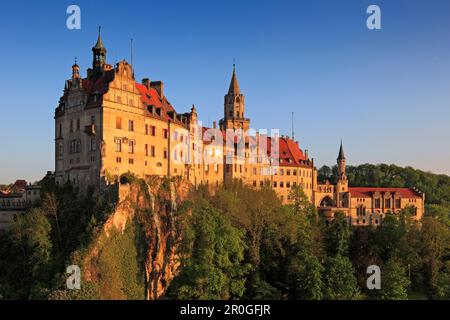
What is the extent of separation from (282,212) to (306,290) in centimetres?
1281

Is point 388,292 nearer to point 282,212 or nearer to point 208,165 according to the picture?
point 282,212

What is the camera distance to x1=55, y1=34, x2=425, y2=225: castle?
58.5m

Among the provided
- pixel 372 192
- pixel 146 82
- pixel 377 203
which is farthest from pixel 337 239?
pixel 146 82

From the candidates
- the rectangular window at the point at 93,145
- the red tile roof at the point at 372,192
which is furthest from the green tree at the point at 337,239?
the rectangular window at the point at 93,145

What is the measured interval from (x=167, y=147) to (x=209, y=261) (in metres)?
20.4

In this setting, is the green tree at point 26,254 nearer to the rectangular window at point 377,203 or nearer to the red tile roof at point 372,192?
the red tile roof at point 372,192

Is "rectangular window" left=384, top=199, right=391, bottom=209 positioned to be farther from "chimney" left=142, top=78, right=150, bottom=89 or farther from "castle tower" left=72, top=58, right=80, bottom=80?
"castle tower" left=72, top=58, right=80, bottom=80

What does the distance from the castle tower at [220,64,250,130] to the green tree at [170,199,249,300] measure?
38.0 m

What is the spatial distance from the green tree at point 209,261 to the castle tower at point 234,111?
3797cm

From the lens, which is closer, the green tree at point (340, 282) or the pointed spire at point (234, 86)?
the green tree at point (340, 282)

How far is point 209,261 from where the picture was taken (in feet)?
170

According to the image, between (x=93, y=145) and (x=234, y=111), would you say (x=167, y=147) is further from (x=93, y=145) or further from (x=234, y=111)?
(x=234, y=111)

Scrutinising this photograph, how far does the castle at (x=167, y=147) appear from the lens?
58.5 meters
